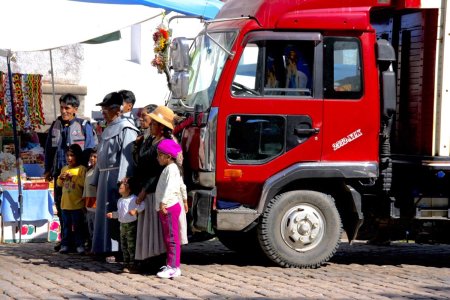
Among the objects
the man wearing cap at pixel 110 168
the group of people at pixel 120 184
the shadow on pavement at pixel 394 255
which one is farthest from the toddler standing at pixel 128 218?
the shadow on pavement at pixel 394 255

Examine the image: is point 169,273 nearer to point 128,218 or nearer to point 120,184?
point 128,218

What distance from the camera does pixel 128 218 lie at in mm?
11133

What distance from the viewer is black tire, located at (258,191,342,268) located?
11453mm

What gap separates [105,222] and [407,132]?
3.32 metres

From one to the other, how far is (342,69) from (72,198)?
3.41m

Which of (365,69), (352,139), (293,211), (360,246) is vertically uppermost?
(365,69)

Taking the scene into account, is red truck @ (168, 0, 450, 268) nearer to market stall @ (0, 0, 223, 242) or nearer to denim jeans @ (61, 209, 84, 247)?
denim jeans @ (61, 209, 84, 247)

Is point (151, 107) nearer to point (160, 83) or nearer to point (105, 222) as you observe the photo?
point (105, 222)

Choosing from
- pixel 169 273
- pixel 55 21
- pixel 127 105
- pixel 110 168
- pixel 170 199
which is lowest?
pixel 169 273

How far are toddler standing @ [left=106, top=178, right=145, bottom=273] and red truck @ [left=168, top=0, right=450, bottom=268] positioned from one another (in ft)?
2.00

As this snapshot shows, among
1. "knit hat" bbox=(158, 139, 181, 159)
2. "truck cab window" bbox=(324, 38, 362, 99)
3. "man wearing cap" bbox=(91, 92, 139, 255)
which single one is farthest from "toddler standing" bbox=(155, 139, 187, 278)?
"truck cab window" bbox=(324, 38, 362, 99)

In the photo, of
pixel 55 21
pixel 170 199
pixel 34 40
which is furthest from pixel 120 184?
pixel 55 21

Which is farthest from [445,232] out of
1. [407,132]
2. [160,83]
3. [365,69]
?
[160,83]

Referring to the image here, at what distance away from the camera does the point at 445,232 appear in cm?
1220
